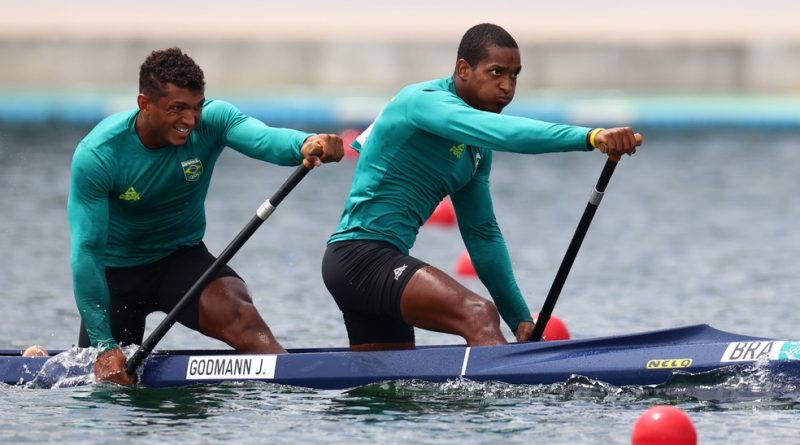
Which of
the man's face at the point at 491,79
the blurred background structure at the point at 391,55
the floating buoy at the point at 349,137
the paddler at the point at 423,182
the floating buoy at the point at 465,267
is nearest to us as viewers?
the paddler at the point at 423,182

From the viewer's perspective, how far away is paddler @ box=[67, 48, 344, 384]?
7.54 m

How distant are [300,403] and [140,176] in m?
1.33

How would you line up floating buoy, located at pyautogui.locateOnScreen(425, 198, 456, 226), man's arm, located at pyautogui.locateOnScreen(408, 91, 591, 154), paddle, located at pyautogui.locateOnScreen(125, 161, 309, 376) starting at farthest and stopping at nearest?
1. floating buoy, located at pyautogui.locateOnScreen(425, 198, 456, 226)
2. paddle, located at pyautogui.locateOnScreen(125, 161, 309, 376)
3. man's arm, located at pyautogui.locateOnScreen(408, 91, 591, 154)

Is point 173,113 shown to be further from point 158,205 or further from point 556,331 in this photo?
point 556,331

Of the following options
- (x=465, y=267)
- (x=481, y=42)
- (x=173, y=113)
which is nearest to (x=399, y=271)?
(x=481, y=42)

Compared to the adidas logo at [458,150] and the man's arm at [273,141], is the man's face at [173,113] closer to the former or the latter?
the man's arm at [273,141]

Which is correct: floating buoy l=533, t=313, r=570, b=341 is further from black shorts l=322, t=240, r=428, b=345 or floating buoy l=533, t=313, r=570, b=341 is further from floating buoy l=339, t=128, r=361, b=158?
floating buoy l=339, t=128, r=361, b=158

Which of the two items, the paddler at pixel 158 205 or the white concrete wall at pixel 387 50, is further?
the white concrete wall at pixel 387 50

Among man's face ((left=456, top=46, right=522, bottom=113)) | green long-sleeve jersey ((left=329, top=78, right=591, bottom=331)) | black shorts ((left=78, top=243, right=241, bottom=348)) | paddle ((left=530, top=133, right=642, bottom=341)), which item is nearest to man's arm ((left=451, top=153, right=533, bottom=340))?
green long-sleeve jersey ((left=329, top=78, right=591, bottom=331))

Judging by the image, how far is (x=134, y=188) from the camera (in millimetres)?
7715

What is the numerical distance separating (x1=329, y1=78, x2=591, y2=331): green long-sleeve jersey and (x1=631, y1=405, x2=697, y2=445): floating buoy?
124cm

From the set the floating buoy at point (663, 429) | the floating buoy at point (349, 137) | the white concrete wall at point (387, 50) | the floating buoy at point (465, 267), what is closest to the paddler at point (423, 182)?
the floating buoy at point (663, 429)

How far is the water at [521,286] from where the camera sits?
285 inches

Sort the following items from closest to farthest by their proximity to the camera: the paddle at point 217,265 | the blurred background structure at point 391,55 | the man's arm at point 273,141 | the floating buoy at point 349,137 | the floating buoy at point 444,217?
the man's arm at point 273,141 → the paddle at point 217,265 → the floating buoy at point 444,217 → the floating buoy at point 349,137 → the blurred background structure at point 391,55
